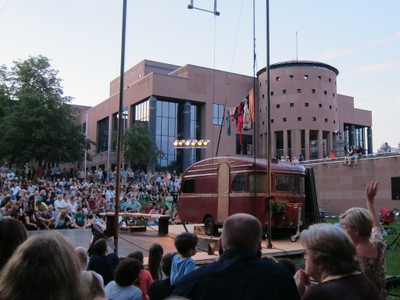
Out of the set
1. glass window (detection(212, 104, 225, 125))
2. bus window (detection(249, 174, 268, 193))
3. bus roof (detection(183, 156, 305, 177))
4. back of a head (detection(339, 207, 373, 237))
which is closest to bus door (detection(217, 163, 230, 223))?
bus roof (detection(183, 156, 305, 177))

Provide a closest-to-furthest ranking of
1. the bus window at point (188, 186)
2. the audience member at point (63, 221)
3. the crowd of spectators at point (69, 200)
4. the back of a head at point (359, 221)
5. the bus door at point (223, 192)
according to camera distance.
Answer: the back of a head at point (359, 221)
the bus door at point (223, 192)
the crowd of spectators at point (69, 200)
the audience member at point (63, 221)
the bus window at point (188, 186)

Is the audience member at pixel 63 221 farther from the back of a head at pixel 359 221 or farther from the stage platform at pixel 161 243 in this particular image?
the back of a head at pixel 359 221

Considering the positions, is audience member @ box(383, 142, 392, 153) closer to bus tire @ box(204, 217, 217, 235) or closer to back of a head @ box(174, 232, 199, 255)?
bus tire @ box(204, 217, 217, 235)

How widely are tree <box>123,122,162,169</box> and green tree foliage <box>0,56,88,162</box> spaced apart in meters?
4.72

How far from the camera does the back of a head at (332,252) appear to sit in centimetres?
301

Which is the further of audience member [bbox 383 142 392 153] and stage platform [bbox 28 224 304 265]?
audience member [bbox 383 142 392 153]

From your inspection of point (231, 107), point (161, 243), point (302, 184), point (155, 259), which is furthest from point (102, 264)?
point (231, 107)

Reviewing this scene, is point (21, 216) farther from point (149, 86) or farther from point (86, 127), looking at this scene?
point (86, 127)

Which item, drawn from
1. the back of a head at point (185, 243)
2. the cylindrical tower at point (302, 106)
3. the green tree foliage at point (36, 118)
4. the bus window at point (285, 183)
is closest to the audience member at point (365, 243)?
the back of a head at point (185, 243)

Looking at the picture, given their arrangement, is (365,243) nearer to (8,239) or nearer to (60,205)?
(8,239)

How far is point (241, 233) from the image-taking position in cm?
308

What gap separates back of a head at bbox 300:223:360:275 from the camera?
301cm

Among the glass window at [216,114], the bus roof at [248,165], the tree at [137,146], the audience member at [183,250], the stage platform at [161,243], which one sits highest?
the glass window at [216,114]

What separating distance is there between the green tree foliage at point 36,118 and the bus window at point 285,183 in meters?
29.6
